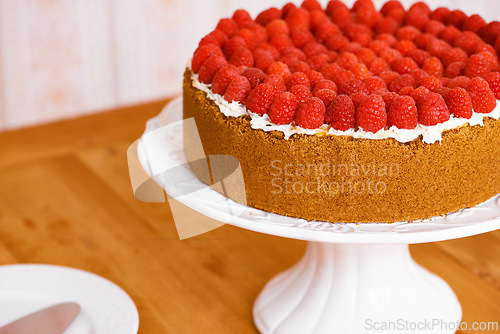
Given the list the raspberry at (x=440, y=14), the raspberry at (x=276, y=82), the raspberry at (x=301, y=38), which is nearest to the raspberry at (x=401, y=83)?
the raspberry at (x=276, y=82)

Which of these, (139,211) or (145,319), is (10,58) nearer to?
(139,211)

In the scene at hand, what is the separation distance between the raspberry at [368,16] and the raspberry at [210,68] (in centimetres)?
48

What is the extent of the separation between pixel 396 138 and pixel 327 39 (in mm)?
500

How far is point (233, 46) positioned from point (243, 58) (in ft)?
0.25

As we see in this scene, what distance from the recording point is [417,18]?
155 centimetres

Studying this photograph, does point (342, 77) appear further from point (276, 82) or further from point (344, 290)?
point (344, 290)

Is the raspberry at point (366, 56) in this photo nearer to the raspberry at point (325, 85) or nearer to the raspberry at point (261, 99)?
the raspberry at point (325, 85)

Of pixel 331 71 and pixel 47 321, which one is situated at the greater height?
pixel 331 71

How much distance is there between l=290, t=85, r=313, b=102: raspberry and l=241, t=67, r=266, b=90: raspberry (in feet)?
0.27

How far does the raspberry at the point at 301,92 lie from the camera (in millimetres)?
1129

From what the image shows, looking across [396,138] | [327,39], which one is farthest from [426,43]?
[396,138]

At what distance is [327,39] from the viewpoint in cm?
149

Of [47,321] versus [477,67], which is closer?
[47,321]

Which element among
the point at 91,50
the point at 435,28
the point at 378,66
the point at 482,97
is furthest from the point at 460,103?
the point at 91,50
